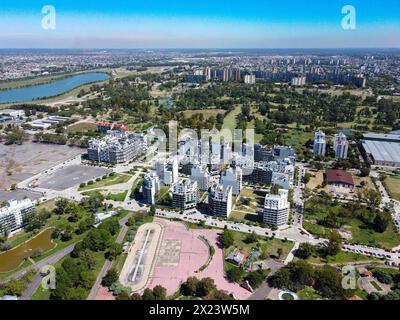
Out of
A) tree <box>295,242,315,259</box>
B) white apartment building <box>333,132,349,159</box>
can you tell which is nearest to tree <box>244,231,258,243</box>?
tree <box>295,242,315,259</box>

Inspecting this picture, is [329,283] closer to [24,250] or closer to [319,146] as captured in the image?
[24,250]

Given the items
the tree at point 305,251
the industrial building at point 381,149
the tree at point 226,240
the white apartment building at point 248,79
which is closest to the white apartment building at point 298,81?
the white apartment building at point 248,79

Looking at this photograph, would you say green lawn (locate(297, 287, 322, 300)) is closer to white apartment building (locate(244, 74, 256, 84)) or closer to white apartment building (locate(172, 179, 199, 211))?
white apartment building (locate(172, 179, 199, 211))

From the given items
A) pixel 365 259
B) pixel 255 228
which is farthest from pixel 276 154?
pixel 365 259

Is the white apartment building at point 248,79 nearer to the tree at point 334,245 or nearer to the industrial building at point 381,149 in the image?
the industrial building at point 381,149

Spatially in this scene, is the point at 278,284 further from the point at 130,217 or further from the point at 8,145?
the point at 8,145
